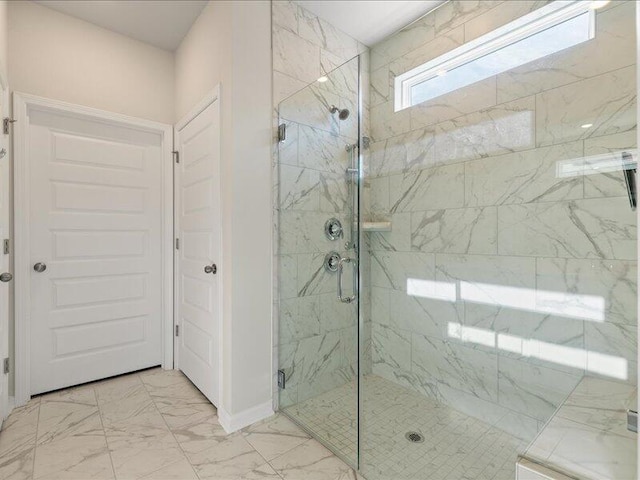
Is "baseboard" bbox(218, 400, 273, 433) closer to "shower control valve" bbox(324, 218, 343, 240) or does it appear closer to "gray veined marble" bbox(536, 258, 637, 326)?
"shower control valve" bbox(324, 218, 343, 240)

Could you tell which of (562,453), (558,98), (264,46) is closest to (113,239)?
(264,46)

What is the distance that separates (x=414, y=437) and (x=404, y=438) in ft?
0.18

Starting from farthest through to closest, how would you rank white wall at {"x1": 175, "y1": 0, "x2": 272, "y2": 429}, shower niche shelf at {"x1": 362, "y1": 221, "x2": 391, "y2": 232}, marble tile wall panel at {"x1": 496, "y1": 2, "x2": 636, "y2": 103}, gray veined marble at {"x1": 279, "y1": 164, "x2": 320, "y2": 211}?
shower niche shelf at {"x1": 362, "y1": 221, "x2": 391, "y2": 232}
gray veined marble at {"x1": 279, "y1": 164, "x2": 320, "y2": 211}
white wall at {"x1": 175, "y1": 0, "x2": 272, "y2": 429}
marble tile wall panel at {"x1": 496, "y1": 2, "x2": 636, "y2": 103}

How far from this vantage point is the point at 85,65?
2373 millimetres

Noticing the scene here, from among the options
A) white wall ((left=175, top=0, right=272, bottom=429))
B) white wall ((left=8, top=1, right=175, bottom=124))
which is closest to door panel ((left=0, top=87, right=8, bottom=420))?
white wall ((left=8, top=1, right=175, bottom=124))

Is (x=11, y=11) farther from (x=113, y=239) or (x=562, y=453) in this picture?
(x=562, y=453)

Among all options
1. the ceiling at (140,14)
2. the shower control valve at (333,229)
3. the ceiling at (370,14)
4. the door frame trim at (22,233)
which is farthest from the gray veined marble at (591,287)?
the door frame trim at (22,233)

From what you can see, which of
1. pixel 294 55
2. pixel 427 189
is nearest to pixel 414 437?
pixel 427 189

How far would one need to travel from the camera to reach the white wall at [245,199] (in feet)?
6.23

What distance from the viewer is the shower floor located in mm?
1510

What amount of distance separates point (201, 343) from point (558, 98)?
8.63 feet

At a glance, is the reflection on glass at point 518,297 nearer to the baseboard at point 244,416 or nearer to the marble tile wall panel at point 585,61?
the marble tile wall panel at point 585,61

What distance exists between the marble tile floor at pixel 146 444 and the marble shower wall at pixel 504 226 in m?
0.76

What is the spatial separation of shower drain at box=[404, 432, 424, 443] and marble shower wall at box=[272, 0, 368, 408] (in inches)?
18.0
